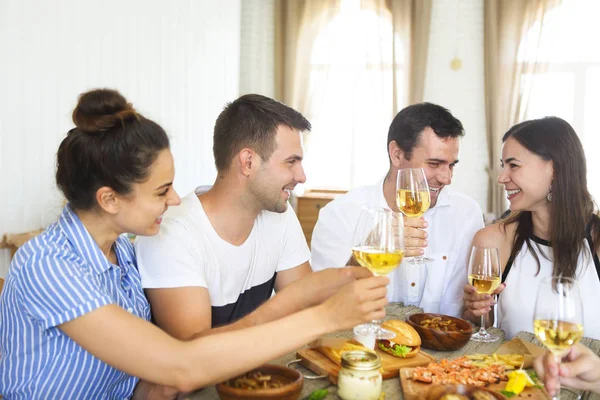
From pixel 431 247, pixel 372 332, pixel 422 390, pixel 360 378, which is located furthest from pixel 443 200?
pixel 360 378

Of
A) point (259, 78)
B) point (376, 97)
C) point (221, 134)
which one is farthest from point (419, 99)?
point (221, 134)

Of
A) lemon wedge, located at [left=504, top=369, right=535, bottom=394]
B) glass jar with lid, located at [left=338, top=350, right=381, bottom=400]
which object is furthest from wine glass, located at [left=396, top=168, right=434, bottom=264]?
glass jar with lid, located at [left=338, top=350, right=381, bottom=400]

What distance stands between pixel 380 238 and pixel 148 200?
0.62 metres

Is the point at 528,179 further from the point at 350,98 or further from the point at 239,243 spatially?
the point at 350,98

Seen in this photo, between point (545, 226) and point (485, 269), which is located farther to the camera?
point (545, 226)

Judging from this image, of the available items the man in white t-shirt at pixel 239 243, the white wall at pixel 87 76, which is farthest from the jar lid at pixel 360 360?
the white wall at pixel 87 76

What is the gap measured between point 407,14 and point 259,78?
1781 millimetres

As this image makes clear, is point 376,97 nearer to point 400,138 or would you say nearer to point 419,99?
point 419,99

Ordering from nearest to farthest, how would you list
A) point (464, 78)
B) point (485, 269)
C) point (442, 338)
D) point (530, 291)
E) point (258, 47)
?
point (442, 338)
point (485, 269)
point (530, 291)
point (464, 78)
point (258, 47)

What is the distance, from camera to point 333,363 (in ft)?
5.12

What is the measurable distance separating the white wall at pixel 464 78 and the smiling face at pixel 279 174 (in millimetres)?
4539

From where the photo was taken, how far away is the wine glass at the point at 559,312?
1.26 metres

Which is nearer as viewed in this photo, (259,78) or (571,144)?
(571,144)

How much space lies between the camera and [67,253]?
1.51 meters
